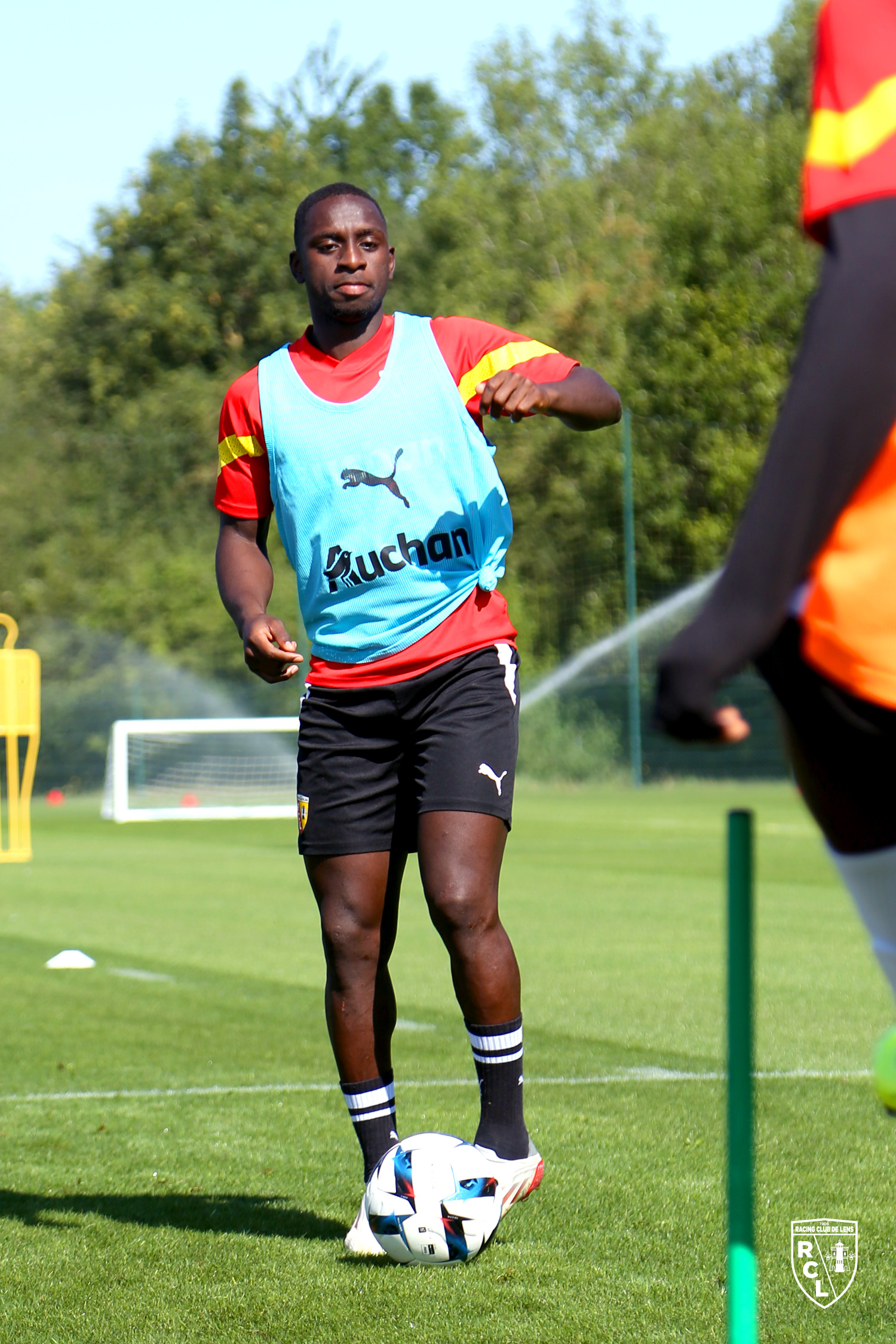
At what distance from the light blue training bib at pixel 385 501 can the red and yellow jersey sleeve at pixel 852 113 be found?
2.01 meters

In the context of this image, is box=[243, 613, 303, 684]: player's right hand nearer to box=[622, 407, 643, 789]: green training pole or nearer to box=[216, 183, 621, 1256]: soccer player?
box=[216, 183, 621, 1256]: soccer player

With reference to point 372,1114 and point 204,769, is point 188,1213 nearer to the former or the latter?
point 372,1114

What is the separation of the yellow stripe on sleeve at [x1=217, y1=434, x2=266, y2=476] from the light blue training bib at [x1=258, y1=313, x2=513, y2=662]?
0.20ft

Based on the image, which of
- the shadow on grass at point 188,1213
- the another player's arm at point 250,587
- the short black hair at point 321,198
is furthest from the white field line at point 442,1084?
the short black hair at point 321,198

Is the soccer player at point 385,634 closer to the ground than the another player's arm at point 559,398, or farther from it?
closer to the ground

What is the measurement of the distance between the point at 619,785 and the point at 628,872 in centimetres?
1368

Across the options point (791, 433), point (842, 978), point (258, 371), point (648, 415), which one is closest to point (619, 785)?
point (648, 415)

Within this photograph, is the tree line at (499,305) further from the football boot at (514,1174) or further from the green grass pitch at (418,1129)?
the football boot at (514,1174)

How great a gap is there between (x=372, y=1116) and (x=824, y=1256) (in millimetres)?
983

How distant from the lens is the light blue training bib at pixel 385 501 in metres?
3.65

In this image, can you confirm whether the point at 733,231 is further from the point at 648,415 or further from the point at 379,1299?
the point at 379,1299

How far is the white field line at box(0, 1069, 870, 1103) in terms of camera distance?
5.32 m

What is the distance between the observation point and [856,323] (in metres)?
1.57

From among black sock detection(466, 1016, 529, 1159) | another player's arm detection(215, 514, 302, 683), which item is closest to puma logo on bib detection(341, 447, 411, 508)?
another player's arm detection(215, 514, 302, 683)
